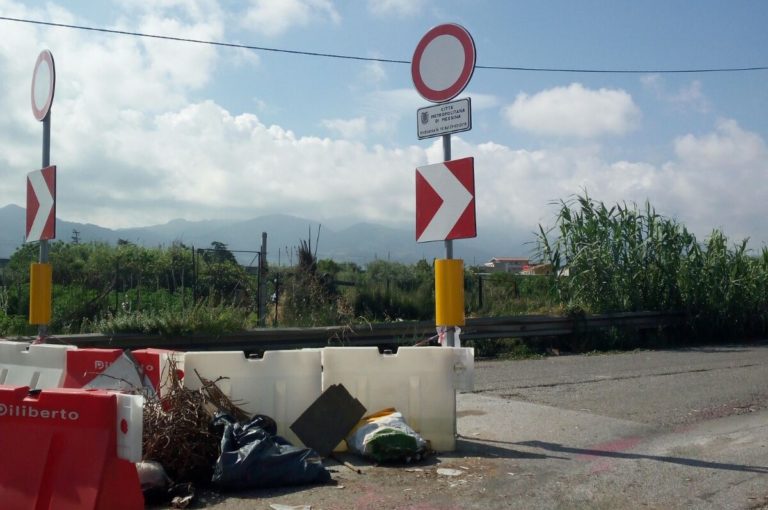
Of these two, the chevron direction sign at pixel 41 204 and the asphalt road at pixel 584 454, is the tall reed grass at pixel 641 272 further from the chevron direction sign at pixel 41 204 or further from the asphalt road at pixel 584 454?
the chevron direction sign at pixel 41 204

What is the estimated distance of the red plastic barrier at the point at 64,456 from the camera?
4.43 meters

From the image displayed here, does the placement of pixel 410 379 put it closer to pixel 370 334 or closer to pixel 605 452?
pixel 605 452

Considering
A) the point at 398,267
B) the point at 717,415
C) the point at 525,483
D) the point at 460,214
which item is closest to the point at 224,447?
the point at 525,483

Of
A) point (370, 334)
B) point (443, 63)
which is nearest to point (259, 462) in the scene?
point (443, 63)

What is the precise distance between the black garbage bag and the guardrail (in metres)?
5.63

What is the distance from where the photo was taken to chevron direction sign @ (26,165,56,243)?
7867 millimetres

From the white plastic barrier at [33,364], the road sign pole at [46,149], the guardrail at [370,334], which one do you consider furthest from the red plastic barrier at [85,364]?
the guardrail at [370,334]

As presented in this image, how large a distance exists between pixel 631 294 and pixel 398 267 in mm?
7359

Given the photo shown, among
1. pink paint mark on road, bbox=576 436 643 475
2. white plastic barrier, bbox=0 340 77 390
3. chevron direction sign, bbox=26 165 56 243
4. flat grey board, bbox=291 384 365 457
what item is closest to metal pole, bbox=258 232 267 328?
chevron direction sign, bbox=26 165 56 243

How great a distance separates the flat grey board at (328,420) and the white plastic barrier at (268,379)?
0.10 m

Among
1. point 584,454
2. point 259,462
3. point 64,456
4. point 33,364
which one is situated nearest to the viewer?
point 64,456

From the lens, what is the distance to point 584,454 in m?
6.39

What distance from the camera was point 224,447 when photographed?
5.39m

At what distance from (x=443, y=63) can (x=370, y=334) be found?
696 centimetres
